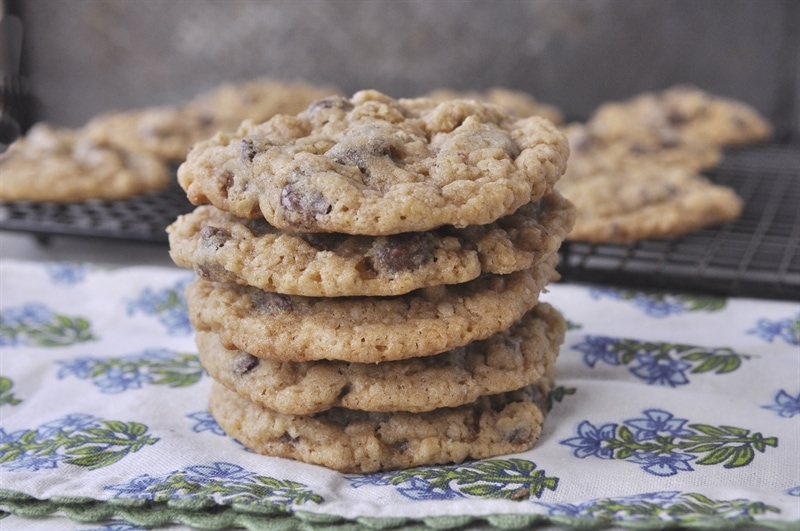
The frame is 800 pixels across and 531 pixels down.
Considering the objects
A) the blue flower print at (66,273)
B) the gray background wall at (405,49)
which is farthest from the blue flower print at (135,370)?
the gray background wall at (405,49)

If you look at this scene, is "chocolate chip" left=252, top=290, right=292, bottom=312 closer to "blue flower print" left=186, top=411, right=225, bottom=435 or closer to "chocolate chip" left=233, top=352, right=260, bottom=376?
"chocolate chip" left=233, top=352, right=260, bottom=376

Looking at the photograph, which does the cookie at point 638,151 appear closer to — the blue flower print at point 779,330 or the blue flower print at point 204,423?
the blue flower print at point 779,330

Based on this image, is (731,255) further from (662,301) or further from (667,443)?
(667,443)

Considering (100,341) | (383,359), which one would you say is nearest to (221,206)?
(383,359)

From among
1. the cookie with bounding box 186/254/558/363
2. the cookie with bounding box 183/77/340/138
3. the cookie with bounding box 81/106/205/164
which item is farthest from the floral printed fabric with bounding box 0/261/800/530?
the cookie with bounding box 183/77/340/138

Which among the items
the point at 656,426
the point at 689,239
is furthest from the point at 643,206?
the point at 656,426

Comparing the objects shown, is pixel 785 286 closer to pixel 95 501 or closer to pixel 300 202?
pixel 300 202
